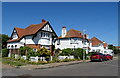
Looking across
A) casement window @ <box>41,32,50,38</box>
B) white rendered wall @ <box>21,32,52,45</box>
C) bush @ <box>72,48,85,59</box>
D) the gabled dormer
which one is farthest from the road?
the gabled dormer

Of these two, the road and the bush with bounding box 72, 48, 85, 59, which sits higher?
the bush with bounding box 72, 48, 85, 59

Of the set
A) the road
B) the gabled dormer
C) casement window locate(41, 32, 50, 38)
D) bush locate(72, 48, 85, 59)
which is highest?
the gabled dormer

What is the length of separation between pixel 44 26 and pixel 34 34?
3.11 m

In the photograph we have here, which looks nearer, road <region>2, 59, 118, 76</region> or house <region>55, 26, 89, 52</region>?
road <region>2, 59, 118, 76</region>

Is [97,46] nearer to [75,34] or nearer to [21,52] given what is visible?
[75,34]

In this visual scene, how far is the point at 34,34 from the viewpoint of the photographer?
28.4m

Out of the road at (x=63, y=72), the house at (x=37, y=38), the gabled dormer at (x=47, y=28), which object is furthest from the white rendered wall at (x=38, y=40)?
the road at (x=63, y=72)

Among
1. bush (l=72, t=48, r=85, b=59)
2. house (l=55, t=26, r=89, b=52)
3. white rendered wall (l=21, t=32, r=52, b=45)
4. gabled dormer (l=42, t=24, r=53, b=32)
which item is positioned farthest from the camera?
house (l=55, t=26, r=89, b=52)

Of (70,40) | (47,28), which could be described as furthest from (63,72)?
(70,40)

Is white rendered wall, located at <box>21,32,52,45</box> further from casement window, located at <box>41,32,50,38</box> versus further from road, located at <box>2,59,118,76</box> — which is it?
road, located at <box>2,59,118,76</box>

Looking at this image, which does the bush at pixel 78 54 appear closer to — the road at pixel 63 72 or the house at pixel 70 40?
the house at pixel 70 40

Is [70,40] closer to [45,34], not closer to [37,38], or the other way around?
[45,34]

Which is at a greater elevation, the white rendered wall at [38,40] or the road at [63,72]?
the white rendered wall at [38,40]

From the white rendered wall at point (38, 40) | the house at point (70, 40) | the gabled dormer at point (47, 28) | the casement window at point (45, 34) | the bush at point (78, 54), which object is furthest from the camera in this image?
the house at point (70, 40)
